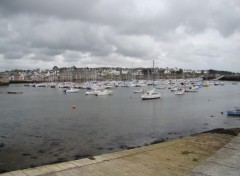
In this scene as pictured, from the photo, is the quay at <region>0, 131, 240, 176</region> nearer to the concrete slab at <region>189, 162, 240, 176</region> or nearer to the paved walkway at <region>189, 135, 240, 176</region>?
the paved walkway at <region>189, 135, 240, 176</region>

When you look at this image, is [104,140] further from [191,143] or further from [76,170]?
[76,170]

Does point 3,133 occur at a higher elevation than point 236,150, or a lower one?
lower

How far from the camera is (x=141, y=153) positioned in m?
13.1

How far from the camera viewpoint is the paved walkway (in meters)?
6.41

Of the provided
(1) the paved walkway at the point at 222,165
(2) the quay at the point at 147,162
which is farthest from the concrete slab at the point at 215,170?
(2) the quay at the point at 147,162

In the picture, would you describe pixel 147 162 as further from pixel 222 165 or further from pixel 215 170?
pixel 215 170

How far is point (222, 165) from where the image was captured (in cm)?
692

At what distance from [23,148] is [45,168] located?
12114 millimetres

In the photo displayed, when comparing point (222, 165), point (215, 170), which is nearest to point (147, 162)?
point (222, 165)

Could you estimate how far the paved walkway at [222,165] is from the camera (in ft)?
21.0

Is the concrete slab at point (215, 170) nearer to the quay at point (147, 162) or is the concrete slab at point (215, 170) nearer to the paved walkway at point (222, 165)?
the paved walkway at point (222, 165)

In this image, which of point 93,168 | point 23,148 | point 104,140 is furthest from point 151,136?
point 93,168

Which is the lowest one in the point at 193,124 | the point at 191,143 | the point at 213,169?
the point at 193,124

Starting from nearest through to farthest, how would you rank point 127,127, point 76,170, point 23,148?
point 76,170 < point 23,148 < point 127,127
